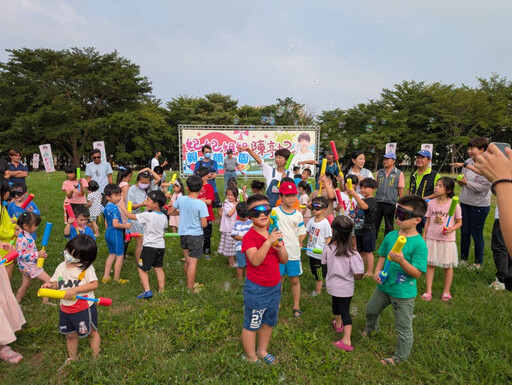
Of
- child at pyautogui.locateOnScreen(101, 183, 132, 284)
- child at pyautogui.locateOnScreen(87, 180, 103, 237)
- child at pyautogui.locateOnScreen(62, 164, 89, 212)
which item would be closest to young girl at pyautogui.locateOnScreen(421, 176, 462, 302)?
child at pyautogui.locateOnScreen(101, 183, 132, 284)

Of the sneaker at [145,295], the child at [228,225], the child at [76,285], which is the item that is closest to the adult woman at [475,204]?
the child at [228,225]

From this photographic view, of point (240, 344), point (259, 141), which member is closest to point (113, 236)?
point (240, 344)

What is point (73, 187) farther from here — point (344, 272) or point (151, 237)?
point (344, 272)

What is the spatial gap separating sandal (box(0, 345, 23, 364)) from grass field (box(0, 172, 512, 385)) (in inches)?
2.3

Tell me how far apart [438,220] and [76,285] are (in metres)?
4.78

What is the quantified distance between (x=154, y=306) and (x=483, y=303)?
4.53 m

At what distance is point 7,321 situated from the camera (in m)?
3.15

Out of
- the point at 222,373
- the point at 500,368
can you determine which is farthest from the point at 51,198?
the point at 500,368

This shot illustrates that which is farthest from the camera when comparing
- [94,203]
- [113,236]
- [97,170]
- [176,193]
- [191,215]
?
[97,170]

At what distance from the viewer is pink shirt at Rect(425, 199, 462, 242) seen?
459 centimetres

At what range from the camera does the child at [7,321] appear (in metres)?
3.10

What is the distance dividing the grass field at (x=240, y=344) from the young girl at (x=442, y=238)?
30cm

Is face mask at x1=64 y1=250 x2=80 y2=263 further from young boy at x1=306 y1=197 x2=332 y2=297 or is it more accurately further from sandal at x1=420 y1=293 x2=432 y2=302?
sandal at x1=420 y1=293 x2=432 y2=302

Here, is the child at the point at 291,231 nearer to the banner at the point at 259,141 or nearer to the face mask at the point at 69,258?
the face mask at the point at 69,258
